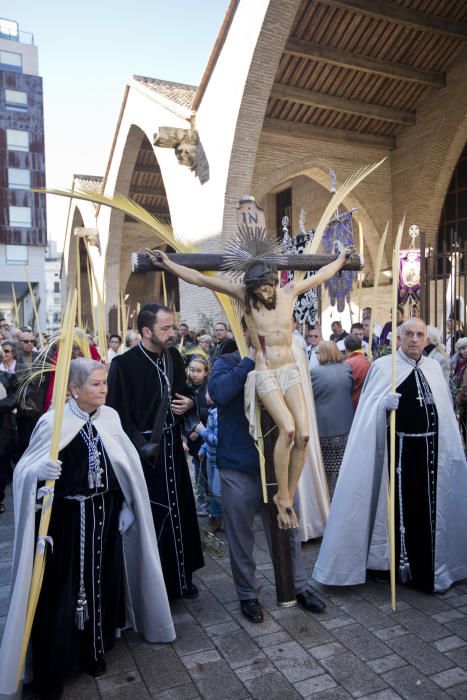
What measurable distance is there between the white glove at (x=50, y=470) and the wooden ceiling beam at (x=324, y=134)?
12.5 m

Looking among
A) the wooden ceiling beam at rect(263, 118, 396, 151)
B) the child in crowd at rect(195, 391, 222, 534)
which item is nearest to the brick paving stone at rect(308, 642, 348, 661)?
the child in crowd at rect(195, 391, 222, 534)

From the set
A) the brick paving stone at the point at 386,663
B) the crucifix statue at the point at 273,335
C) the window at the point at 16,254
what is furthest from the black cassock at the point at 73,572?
the window at the point at 16,254

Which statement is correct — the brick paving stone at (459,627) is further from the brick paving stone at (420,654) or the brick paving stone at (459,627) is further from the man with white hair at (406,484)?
the man with white hair at (406,484)

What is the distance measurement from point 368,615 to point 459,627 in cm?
51

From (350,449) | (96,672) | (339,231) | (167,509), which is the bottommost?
(96,672)

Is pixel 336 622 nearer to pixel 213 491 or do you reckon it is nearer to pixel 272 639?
pixel 272 639

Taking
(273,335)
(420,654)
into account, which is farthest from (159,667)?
(273,335)

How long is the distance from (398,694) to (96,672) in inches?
59.4

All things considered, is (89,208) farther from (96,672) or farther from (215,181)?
(96,672)

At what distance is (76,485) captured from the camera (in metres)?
2.88

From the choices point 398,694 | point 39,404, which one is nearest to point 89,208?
point 39,404

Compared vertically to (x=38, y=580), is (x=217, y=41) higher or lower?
higher

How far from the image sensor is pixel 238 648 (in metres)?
3.16

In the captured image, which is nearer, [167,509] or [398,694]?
[398,694]
